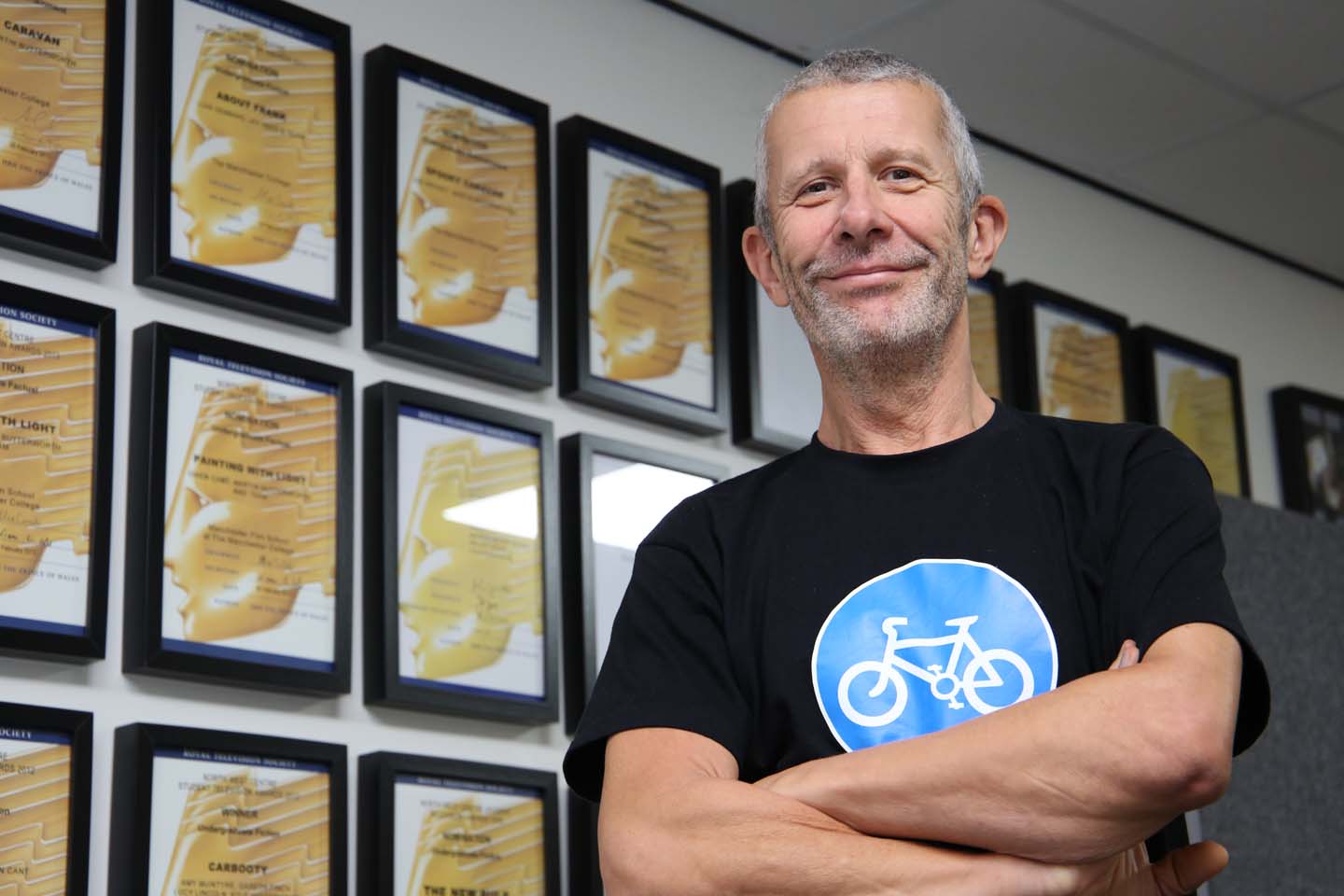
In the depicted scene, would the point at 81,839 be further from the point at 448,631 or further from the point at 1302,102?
the point at 1302,102

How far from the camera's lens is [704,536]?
1195 mm

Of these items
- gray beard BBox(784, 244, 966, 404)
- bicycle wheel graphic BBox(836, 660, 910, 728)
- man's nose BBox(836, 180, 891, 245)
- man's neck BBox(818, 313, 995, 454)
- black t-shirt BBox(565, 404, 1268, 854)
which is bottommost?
bicycle wheel graphic BBox(836, 660, 910, 728)

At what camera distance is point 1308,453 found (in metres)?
3.28

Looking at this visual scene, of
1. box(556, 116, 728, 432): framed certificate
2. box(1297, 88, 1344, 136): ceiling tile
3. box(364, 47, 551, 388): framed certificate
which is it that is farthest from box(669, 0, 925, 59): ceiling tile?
box(1297, 88, 1344, 136): ceiling tile

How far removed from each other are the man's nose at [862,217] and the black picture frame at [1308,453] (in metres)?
2.29

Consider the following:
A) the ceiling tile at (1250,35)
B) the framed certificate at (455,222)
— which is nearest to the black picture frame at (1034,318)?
the ceiling tile at (1250,35)

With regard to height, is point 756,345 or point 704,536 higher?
point 756,345

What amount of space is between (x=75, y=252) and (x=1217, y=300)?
2.30 metres

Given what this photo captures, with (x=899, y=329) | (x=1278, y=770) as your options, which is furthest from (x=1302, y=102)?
(x=899, y=329)

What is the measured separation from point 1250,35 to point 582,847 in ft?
5.32

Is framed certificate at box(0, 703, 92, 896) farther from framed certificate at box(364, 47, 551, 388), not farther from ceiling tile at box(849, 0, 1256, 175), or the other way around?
ceiling tile at box(849, 0, 1256, 175)

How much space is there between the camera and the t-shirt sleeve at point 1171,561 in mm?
1021

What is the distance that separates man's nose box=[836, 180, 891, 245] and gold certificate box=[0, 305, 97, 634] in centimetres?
87

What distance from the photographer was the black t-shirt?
3.48 feet
